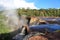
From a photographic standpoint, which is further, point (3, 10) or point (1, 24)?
point (3, 10)

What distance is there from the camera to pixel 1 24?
15.5 metres

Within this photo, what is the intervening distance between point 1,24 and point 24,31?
32.9ft

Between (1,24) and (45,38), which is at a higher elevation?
(45,38)

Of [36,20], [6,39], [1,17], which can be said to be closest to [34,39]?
[36,20]

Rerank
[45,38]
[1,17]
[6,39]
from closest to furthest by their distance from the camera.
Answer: [45,38] < [6,39] < [1,17]

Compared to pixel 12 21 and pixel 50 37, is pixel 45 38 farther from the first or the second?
pixel 12 21

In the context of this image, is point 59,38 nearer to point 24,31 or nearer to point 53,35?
point 53,35

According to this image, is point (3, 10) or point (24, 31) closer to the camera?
point (24, 31)

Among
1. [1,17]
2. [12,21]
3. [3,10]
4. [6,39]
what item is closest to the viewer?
[6,39]

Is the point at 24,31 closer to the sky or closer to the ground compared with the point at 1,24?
closer to the sky

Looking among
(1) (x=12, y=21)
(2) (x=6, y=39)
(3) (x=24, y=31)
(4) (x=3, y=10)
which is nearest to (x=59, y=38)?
(3) (x=24, y=31)

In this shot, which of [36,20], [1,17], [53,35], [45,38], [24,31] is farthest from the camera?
[1,17]

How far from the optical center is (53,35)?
4.03 meters

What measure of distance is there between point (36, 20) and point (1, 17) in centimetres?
867
